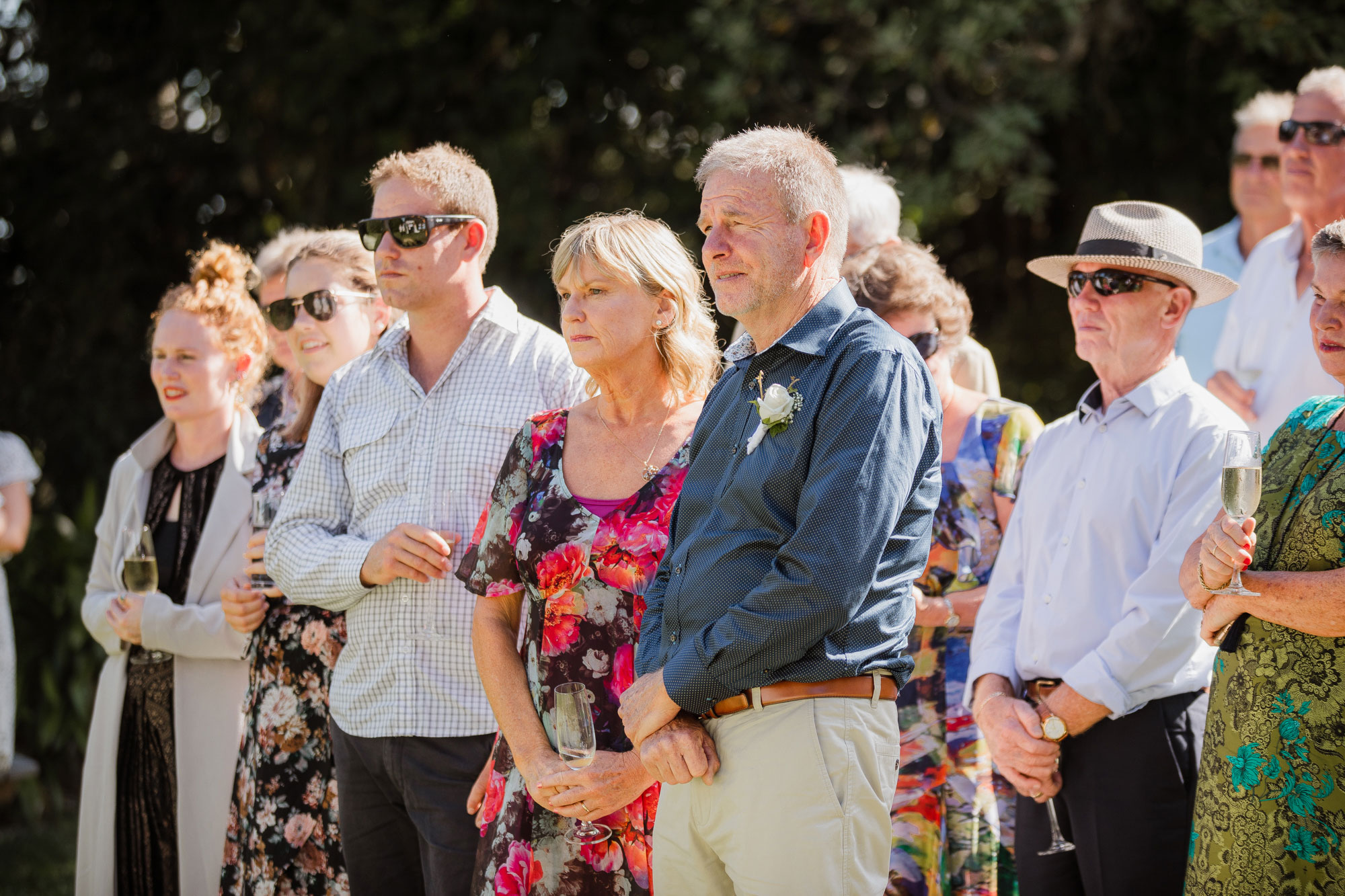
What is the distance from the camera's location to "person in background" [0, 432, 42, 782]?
17.0ft

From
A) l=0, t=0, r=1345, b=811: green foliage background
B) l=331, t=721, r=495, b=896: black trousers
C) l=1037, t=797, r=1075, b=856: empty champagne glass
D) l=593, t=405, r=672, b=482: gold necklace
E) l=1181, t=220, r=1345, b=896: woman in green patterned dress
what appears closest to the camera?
l=1181, t=220, r=1345, b=896: woman in green patterned dress

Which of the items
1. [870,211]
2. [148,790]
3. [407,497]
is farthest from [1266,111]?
[148,790]

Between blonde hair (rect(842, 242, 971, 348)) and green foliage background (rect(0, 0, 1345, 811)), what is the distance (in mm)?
2997

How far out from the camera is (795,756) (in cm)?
242

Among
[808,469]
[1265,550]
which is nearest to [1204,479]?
[1265,550]

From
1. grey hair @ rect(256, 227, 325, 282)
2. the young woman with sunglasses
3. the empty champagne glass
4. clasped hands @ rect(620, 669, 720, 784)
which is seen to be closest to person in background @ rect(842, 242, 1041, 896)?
the empty champagne glass

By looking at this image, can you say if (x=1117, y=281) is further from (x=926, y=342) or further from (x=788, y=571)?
(x=788, y=571)

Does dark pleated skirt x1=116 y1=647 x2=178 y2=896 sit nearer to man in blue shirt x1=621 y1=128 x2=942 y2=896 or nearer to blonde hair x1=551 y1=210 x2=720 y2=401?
blonde hair x1=551 y1=210 x2=720 y2=401

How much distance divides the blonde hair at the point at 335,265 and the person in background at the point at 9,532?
1.77m

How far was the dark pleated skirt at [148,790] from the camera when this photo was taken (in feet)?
14.7

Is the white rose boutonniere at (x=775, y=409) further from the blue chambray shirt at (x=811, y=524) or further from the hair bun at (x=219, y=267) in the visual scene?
the hair bun at (x=219, y=267)

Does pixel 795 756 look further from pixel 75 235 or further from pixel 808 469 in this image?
pixel 75 235

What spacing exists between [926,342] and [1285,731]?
5.28 feet

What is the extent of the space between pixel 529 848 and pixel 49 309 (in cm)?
755
